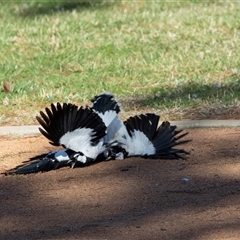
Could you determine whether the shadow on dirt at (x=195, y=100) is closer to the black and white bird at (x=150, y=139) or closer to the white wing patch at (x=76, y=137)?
the black and white bird at (x=150, y=139)

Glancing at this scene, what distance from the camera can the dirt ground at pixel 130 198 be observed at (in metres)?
4.62

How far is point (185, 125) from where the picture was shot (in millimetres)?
6746

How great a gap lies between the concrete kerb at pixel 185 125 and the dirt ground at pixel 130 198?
38 centimetres

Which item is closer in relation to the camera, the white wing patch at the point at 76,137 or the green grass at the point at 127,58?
the white wing patch at the point at 76,137

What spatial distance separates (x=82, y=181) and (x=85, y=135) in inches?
14.2

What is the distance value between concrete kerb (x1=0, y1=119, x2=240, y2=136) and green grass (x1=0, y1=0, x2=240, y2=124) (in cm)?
29

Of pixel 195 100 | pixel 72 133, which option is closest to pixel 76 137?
pixel 72 133

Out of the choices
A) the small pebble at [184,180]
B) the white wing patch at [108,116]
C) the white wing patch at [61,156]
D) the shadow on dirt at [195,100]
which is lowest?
the shadow on dirt at [195,100]

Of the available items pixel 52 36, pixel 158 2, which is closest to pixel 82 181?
pixel 52 36

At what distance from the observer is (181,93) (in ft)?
26.0

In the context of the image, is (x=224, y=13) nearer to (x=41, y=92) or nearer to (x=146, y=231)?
(x=41, y=92)

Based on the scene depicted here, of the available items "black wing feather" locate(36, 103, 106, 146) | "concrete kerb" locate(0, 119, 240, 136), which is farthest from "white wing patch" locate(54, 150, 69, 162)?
"concrete kerb" locate(0, 119, 240, 136)

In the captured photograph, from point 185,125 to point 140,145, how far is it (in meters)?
0.86

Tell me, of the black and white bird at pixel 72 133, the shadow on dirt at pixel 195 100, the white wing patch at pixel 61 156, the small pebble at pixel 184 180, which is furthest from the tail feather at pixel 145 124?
the shadow on dirt at pixel 195 100
